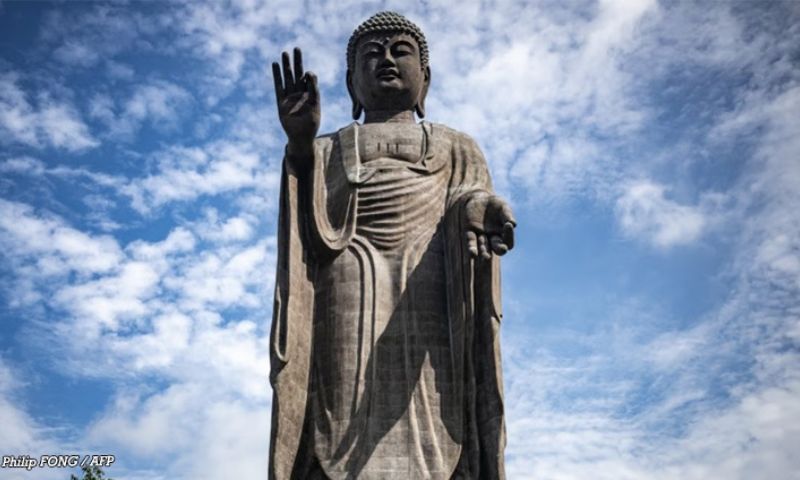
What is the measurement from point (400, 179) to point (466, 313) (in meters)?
2.28

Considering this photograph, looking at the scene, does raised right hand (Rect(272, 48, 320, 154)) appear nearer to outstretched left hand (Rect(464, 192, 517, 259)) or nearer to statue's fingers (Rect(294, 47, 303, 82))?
statue's fingers (Rect(294, 47, 303, 82))

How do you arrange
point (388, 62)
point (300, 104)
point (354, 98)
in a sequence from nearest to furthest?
point (300, 104) < point (388, 62) < point (354, 98)

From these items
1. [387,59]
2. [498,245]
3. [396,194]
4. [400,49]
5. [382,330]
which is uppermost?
[400,49]

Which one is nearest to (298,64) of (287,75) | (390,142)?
(287,75)

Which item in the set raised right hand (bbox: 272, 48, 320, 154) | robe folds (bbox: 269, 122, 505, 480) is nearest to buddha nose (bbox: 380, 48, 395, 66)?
robe folds (bbox: 269, 122, 505, 480)

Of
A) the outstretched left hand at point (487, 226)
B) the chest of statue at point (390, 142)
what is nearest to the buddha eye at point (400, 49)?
the chest of statue at point (390, 142)

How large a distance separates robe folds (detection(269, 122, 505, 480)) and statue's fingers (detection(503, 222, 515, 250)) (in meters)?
0.43

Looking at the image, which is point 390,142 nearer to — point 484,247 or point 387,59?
point 387,59

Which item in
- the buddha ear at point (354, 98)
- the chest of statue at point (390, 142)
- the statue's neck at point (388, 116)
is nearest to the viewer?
the chest of statue at point (390, 142)

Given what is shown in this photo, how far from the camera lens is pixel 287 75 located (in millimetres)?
12789

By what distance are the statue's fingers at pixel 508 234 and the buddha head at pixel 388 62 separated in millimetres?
3316

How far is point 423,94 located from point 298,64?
304 centimetres

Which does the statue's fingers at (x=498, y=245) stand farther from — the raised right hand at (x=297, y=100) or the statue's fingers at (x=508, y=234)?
the raised right hand at (x=297, y=100)

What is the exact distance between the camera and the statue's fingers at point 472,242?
41.3ft
